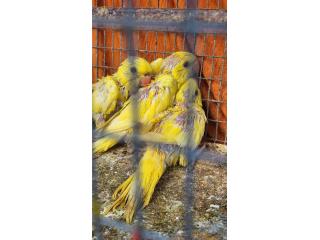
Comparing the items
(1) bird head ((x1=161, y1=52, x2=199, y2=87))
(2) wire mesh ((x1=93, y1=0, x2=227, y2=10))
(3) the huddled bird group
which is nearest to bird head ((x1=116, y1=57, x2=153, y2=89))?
(3) the huddled bird group

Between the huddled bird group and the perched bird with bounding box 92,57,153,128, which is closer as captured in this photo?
the huddled bird group

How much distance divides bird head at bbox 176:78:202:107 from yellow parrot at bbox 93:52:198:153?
0.02m

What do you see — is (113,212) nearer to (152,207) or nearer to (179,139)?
(152,207)

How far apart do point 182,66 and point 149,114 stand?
0.86 ft

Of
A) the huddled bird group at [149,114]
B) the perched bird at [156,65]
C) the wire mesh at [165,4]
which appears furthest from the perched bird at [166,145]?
the wire mesh at [165,4]

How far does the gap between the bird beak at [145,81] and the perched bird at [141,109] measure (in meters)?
0.02

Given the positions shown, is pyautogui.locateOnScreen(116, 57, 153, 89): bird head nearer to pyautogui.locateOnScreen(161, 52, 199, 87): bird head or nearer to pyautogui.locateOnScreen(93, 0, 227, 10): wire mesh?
pyautogui.locateOnScreen(161, 52, 199, 87): bird head

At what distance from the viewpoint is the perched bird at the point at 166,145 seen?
7.38 ft

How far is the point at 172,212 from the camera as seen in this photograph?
232 cm

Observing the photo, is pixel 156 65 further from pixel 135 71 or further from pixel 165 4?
pixel 165 4

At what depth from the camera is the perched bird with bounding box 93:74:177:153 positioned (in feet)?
7.58

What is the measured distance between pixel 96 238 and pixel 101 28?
39.1 inches

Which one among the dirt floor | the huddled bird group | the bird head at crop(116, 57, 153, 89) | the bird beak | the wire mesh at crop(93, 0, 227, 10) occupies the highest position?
the wire mesh at crop(93, 0, 227, 10)

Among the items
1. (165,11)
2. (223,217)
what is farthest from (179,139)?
(165,11)
